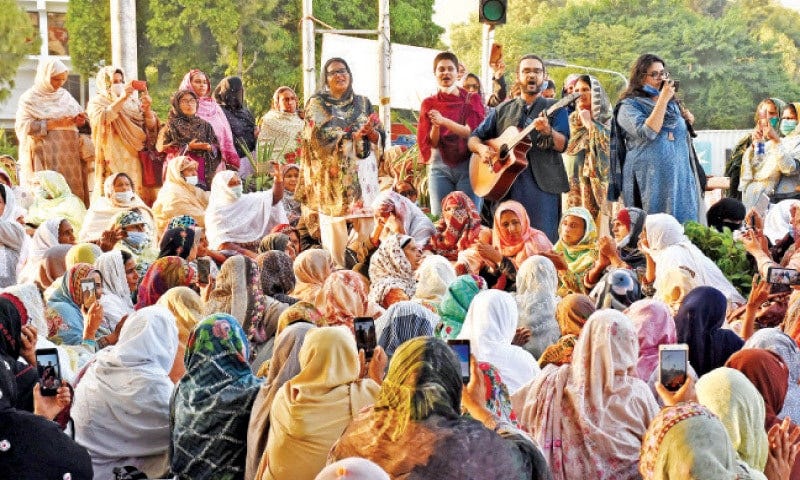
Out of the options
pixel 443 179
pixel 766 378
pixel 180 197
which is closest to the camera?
pixel 766 378

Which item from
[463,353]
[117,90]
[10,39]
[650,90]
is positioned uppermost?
[10,39]

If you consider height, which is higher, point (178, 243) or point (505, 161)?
point (505, 161)

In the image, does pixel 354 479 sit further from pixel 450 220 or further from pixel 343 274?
pixel 450 220

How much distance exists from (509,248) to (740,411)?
186 inches

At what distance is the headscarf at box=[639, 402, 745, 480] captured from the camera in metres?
3.84

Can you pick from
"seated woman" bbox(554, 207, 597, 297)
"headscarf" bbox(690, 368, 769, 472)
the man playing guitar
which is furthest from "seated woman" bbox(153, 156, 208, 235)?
"headscarf" bbox(690, 368, 769, 472)

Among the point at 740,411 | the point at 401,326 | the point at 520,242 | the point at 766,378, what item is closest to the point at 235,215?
the point at 520,242

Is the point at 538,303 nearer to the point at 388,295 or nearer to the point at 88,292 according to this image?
the point at 388,295

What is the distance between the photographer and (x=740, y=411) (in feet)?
14.8

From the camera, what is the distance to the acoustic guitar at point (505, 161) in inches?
402

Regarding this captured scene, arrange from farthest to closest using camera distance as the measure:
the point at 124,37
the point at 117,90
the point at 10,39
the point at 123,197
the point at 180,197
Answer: the point at 10,39, the point at 124,37, the point at 117,90, the point at 180,197, the point at 123,197

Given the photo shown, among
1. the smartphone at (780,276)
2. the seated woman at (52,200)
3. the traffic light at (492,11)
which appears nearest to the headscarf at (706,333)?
the smartphone at (780,276)

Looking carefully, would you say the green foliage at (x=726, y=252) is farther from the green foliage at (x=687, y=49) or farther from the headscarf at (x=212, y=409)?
the green foliage at (x=687, y=49)

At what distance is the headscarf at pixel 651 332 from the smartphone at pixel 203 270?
3.13 m
